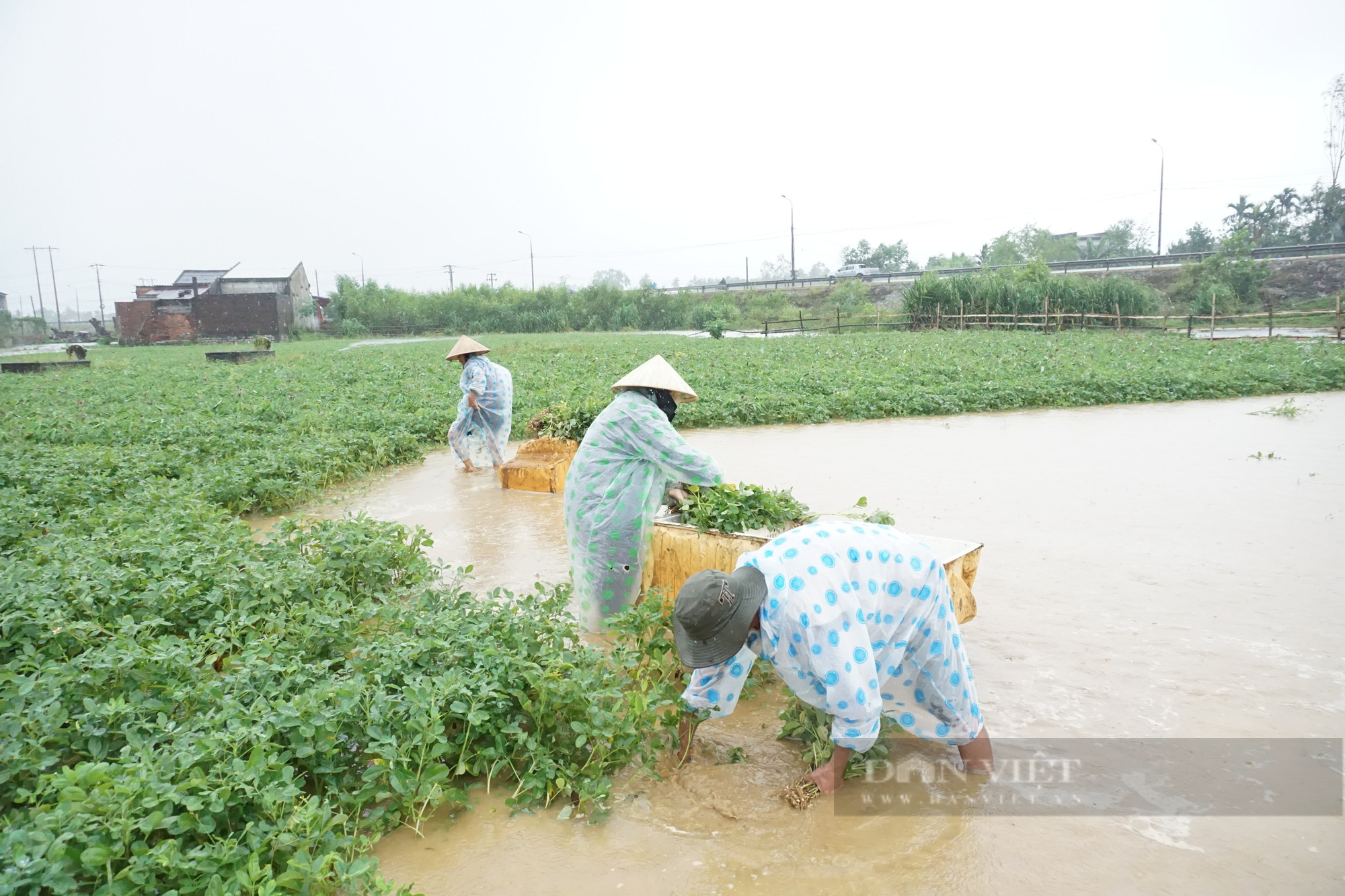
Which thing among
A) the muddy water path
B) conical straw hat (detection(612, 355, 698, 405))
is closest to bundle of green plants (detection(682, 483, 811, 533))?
conical straw hat (detection(612, 355, 698, 405))

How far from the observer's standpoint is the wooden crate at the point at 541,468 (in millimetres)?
8547

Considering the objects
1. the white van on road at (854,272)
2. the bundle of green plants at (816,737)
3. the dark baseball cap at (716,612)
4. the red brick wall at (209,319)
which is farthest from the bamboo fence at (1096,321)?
the dark baseball cap at (716,612)

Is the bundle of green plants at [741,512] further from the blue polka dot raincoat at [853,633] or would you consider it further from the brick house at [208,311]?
the brick house at [208,311]

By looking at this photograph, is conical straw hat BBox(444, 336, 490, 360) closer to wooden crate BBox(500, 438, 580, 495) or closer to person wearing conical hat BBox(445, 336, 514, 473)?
person wearing conical hat BBox(445, 336, 514, 473)

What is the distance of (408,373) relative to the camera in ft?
57.5

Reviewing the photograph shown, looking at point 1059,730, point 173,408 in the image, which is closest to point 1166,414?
point 1059,730

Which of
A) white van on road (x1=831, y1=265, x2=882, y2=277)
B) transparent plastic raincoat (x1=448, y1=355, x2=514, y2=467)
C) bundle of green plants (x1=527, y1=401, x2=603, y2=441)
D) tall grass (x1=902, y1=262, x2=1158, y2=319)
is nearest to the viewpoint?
bundle of green plants (x1=527, y1=401, x2=603, y2=441)

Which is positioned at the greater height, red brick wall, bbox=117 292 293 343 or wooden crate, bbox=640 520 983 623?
red brick wall, bbox=117 292 293 343

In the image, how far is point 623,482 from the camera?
442 cm

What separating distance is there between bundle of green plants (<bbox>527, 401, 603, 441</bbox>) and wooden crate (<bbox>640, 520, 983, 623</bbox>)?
4207 millimetres

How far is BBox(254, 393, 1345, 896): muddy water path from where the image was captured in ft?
9.33

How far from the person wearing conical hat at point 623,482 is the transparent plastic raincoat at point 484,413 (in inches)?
185

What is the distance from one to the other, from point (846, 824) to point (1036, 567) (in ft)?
11.3

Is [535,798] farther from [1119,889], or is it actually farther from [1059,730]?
[1059,730]
